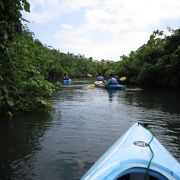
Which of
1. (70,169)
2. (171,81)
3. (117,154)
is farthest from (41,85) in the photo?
(171,81)

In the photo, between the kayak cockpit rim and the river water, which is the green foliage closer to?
the river water

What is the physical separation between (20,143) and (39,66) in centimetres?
1757

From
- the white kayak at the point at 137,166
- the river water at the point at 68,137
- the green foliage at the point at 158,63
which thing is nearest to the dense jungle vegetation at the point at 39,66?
the green foliage at the point at 158,63

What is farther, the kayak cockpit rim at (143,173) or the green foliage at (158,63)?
the green foliage at (158,63)

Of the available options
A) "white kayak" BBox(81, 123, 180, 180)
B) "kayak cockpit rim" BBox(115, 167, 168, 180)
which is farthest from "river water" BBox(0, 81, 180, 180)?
"kayak cockpit rim" BBox(115, 167, 168, 180)

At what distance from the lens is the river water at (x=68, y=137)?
34.0 ft

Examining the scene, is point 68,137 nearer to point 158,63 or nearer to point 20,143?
point 20,143

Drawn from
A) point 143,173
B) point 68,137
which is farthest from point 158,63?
point 143,173

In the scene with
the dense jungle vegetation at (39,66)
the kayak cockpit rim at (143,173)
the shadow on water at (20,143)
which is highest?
the dense jungle vegetation at (39,66)

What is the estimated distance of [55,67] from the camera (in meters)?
72.0

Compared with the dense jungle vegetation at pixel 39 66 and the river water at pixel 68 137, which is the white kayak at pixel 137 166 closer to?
the dense jungle vegetation at pixel 39 66

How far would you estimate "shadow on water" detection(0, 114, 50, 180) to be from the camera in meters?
10.3

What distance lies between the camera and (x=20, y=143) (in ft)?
43.2

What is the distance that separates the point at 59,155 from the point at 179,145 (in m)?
4.38
